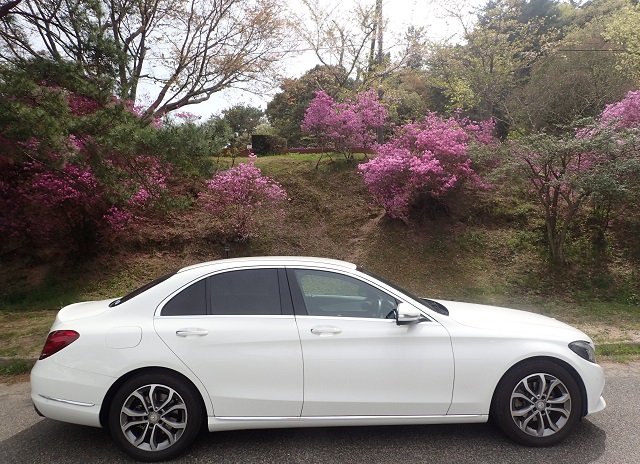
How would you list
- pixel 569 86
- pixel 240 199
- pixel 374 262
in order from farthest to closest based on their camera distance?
1. pixel 569 86
2. pixel 374 262
3. pixel 240 199

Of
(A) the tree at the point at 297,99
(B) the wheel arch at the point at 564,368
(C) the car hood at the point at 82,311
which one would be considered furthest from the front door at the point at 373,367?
(A) the tree at the point at 297,99

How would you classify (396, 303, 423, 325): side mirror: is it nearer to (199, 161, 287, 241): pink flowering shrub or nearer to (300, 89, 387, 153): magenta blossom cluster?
(199, 161, 287, 241): pink flowering shrub

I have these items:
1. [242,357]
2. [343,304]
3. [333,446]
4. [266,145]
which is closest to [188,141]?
[343,304]

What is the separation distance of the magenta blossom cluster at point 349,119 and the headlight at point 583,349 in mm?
11295

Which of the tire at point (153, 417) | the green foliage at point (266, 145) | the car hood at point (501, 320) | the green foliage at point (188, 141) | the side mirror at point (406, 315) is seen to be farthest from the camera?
the green foliage at point (266, 145)

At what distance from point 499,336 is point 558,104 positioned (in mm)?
14252

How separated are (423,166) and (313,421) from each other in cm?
830

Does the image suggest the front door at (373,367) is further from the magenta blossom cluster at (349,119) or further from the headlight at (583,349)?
the magenta blossom cluster at (349,119)

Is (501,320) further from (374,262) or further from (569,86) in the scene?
(569,86)

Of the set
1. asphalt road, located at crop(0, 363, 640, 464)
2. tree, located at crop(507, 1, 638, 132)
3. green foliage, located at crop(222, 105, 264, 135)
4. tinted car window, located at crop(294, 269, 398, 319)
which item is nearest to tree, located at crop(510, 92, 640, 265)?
tree, located at crop(507, 1, 638, 132)

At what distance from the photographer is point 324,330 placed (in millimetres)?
3250

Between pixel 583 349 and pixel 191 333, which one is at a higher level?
pixel 191 333

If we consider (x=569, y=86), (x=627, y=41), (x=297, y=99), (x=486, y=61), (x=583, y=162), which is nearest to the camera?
(x=583, y=162)

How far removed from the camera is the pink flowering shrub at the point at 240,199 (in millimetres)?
10539
